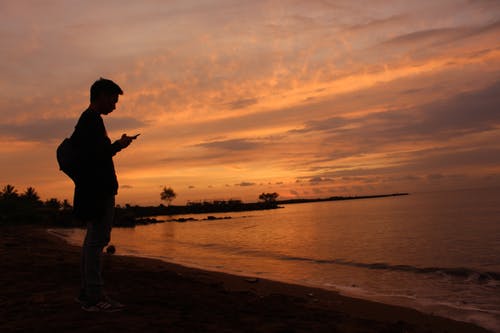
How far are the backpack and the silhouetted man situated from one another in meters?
0.05

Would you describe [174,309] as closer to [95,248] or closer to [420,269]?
[95,248]

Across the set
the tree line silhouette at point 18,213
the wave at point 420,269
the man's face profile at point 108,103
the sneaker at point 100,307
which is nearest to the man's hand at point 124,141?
the man's face profile at point 108,103

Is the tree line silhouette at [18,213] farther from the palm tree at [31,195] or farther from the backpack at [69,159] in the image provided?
the backpack at [69,159]

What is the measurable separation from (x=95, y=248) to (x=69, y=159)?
1145 mm

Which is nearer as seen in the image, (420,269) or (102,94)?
(102,94)

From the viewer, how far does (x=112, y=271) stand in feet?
30.4

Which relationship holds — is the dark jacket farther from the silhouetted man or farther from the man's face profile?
the man's face profile

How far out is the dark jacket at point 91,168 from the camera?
4.91 m

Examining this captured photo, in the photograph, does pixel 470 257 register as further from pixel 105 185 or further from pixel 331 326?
pixel 105 185

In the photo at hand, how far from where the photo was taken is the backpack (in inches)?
193

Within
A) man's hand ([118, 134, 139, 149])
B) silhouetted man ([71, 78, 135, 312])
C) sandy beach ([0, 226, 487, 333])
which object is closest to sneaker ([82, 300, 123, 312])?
silhouetted man ([71, 78, 135, 312])

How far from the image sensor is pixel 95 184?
195 inches

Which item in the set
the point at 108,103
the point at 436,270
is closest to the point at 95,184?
the point at 108,103

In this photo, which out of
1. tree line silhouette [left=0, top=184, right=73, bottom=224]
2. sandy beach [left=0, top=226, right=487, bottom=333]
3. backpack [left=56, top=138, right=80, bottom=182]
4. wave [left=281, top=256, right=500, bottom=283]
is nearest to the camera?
sandy beach [left=0, top=226, right=487, bottom=333]
